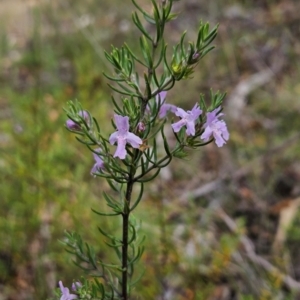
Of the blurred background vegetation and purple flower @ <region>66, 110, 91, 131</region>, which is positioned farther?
the blurred background vegetation

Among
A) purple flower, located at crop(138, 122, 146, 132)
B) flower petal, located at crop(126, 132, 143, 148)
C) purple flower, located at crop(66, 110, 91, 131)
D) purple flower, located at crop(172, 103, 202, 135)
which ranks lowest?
flower petal, located at crop(126, 132, 143, 148)

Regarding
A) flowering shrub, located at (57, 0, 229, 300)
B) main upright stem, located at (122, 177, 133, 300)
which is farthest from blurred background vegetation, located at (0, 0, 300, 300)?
flowering shrub, located at (57, 0, 229, 300)

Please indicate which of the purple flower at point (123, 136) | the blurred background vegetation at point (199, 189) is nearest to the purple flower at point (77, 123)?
the purple flower at point (123, 136)

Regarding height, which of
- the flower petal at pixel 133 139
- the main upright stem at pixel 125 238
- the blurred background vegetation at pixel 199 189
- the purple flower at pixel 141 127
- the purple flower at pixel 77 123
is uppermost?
the blurred background vegetation at pixel 199 189

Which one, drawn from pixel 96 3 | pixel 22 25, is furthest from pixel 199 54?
A: pixel 22 25

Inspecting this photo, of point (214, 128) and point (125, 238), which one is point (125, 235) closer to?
point (125, 238)

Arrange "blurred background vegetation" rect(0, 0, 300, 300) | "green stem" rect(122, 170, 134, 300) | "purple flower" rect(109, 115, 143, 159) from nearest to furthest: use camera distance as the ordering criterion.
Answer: "purple flower" rect(109, 115, 143, 159) → "green stem" rect(122, 170, 134, 300) → "blurred background vegetation" rect(0, 0, 300, 300)

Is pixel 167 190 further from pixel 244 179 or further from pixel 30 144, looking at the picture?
pixel 30 144

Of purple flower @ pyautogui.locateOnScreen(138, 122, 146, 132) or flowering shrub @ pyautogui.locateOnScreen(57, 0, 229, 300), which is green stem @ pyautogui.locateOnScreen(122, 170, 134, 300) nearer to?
flowering shrub @ pyautogui.locateOnScreen(57, 0, 229, 300)

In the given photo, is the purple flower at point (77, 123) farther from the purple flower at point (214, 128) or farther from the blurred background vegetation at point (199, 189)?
the blurred background vegetation at point (199, 189)
